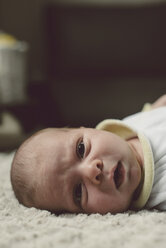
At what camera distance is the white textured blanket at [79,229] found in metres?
0.66

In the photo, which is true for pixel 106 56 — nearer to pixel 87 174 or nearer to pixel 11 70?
pixel 11 70

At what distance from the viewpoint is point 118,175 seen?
87 centimetres

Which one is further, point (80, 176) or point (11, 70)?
point (11, 70)

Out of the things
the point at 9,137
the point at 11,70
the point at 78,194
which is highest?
the point at 78,194

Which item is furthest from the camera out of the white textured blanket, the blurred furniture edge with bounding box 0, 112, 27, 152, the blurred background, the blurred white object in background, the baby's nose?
the blurred background

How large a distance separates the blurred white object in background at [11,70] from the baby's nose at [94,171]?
1231 millimetres

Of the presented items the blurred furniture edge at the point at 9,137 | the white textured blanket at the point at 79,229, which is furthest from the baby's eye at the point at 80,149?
the blurred furniture edge at the point at 9,137

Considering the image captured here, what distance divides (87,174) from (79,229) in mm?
136

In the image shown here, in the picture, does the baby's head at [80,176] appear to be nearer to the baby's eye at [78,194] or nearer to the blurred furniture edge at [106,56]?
the baby's eye at [78,194]

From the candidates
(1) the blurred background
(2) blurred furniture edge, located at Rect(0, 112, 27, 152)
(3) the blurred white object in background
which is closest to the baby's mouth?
(2) blurred furniture edge, located at Rect(0, 112, 27, 152)

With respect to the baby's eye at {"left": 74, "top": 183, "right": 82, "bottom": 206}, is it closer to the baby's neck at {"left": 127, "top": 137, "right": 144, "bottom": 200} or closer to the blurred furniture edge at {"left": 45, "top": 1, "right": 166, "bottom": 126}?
the baby's neck at {"left": 127, "top": 137, "right": 144, "bottom": 200}

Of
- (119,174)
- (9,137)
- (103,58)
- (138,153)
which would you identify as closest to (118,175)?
(119,174)

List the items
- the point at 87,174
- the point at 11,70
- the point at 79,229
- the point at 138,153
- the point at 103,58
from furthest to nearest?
the point at 103,58, the point at 11,70, the point at 138,153, the point at 87,174, the point at 79,229

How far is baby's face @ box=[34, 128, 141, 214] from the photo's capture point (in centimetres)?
85
